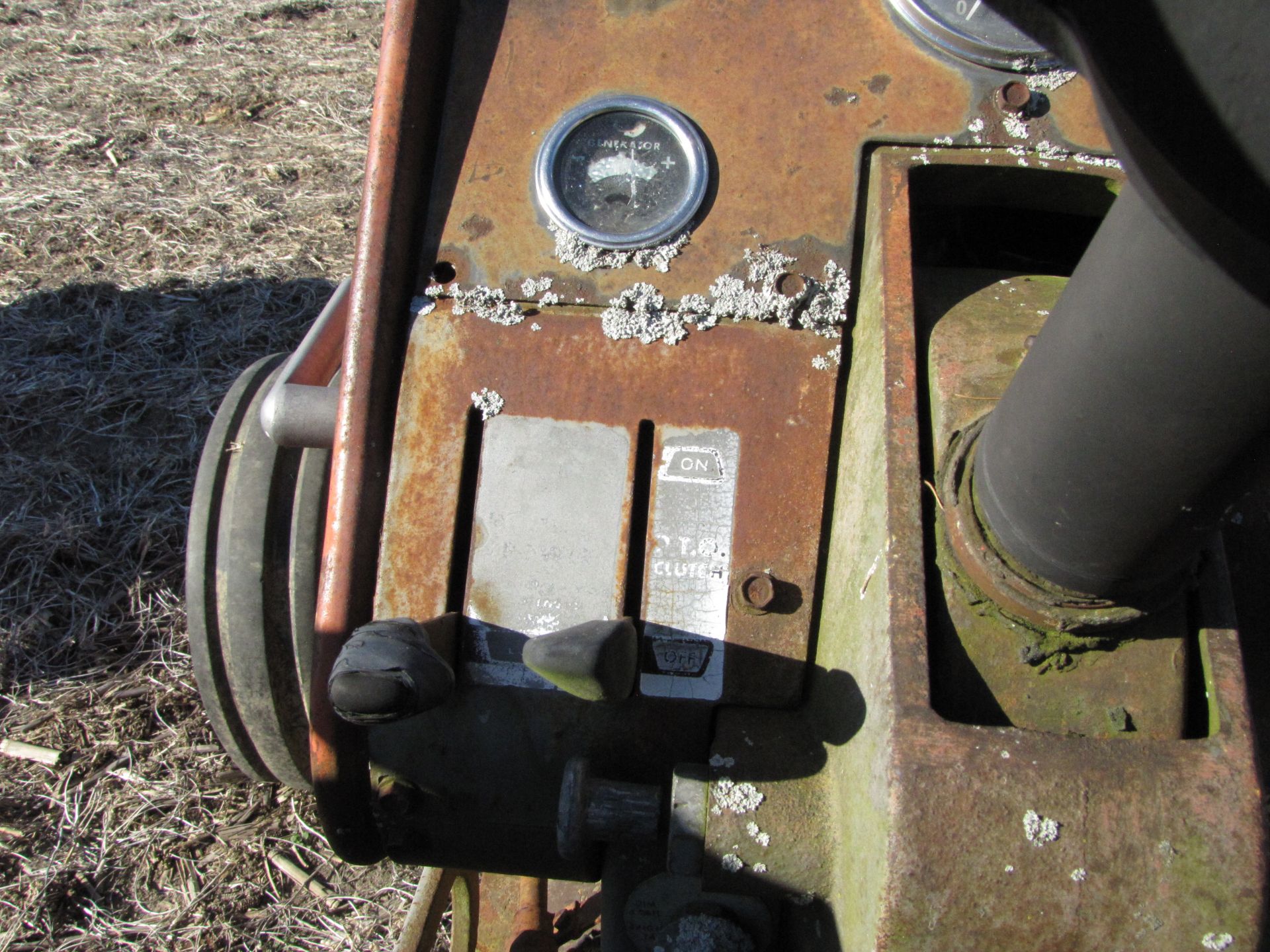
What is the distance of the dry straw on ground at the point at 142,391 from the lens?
252 centimetres

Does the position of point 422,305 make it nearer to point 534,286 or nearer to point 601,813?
point 534,286

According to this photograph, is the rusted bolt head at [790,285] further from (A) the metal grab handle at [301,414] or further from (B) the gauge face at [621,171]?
(A) the metal grab handle at [301,414]

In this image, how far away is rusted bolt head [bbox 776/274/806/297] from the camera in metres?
1.47

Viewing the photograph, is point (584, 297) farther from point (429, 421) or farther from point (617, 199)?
point (429, 421)

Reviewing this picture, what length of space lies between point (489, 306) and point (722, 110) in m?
0.45

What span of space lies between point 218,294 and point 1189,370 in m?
3.88

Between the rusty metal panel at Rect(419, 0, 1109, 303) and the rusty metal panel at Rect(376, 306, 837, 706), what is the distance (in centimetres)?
10

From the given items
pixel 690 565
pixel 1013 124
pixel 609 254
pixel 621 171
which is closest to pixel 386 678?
pixel 690 565

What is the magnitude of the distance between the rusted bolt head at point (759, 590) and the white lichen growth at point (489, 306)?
49 cm

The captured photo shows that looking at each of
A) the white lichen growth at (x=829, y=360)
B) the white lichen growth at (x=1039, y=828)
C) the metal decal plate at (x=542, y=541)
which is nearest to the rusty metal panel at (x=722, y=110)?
the white lichen growth at (x=829, y=360)

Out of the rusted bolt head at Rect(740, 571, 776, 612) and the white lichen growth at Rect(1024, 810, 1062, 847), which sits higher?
the rusted bolt head at Rect(740, 571, 776, 612)

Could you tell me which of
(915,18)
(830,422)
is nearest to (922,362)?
(830,422)

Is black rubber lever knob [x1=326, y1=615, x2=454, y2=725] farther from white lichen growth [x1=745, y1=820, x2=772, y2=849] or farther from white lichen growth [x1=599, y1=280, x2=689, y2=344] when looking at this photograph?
white lichen growth [x1=599, y1=280, x2=689, y2=344]

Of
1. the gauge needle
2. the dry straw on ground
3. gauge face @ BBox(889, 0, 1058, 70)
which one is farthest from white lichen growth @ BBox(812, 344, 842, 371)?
the dry straw on ground
